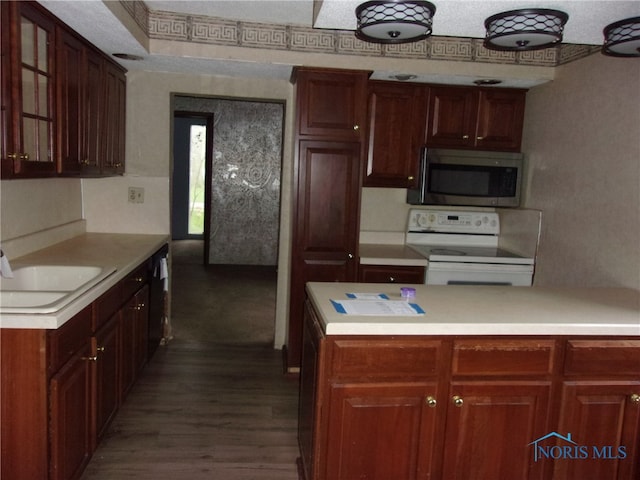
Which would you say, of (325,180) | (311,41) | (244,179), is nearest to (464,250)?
(325,180)

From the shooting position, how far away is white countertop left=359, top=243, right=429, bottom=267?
11.6 feet

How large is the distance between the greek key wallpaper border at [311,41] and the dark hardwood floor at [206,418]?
2094mm

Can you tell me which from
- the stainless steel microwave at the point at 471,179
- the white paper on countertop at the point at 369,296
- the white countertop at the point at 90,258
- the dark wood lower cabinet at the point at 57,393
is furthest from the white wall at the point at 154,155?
the white paper on countertop at the point at 369,296

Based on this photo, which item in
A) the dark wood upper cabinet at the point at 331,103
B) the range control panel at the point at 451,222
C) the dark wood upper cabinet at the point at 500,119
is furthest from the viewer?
the range control panel at the point at 451,222

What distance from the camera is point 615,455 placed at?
2.09 metres

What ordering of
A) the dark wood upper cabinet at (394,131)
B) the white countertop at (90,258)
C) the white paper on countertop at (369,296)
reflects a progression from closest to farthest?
1. the white countertop at (90,258)
2. the white paper on countertop at (369,296)
3. the dark wood upper cabinet at (394,131)

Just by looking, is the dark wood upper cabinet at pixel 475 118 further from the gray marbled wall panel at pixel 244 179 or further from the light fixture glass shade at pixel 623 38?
the gray marbled wall panel at pixel 244 179

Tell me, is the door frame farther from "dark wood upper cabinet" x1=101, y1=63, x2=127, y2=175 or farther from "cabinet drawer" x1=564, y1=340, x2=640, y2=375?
"cabinet drawer" x1=564, y1=340, x2=640, y2=375

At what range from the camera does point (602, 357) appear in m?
2.02

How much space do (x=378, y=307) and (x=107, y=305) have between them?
1253 millimetres

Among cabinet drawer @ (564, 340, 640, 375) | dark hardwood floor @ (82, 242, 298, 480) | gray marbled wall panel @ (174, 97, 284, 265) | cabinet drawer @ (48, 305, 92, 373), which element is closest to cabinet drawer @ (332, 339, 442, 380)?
cabinet drawer @ (564, 340, 640, 375)

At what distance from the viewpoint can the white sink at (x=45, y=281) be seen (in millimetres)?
2098

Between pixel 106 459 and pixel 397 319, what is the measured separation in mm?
1558

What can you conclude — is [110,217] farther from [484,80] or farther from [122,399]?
[484,80]
